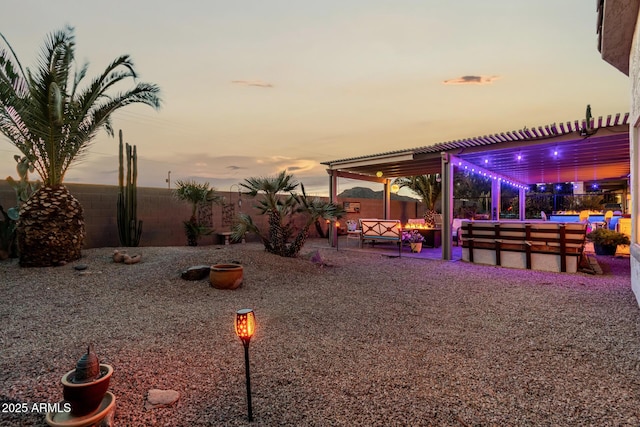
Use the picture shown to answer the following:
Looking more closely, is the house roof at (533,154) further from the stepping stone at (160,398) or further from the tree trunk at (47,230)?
the stepping stone at (160,398)

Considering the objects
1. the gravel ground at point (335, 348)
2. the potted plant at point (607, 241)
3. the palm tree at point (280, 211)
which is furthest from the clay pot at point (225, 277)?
the potted plant at point (607, 241)

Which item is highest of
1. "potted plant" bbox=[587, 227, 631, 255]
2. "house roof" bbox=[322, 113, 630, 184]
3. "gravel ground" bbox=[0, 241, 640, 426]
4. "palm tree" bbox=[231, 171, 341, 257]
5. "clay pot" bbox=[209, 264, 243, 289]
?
"house roof" bbox=[322, 113, 630, 184]

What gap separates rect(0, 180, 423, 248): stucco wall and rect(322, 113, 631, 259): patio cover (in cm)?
403

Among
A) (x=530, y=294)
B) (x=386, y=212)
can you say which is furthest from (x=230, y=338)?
(x=386, y=212)

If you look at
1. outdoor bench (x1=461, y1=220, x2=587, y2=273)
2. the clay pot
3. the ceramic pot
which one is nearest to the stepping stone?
the clay pot

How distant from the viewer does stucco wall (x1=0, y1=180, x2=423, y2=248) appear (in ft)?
27.0

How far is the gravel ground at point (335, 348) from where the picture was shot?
200 cm

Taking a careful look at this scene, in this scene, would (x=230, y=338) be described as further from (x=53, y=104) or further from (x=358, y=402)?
(x=53, y=104)

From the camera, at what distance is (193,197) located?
9.37 metres

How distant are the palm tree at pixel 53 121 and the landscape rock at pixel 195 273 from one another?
2.34 m

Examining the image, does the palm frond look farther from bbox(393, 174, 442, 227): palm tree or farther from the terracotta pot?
bbox(393, 174, 442, 227): palm tree

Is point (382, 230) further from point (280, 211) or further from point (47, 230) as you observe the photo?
point (47, 230)

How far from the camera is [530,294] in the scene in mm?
4898

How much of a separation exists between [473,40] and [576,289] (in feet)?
17.8
